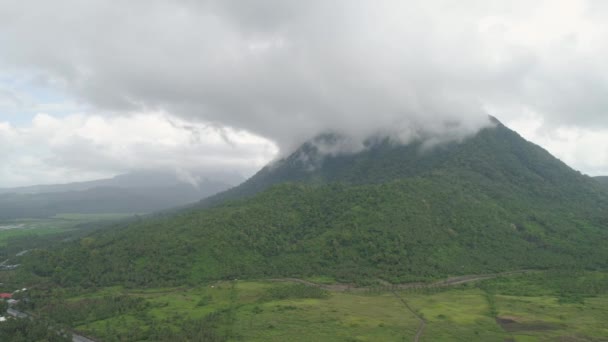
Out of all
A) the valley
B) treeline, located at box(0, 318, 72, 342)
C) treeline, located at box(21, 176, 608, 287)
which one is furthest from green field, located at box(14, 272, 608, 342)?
treeline, located at box(21, 176, 608, 287)

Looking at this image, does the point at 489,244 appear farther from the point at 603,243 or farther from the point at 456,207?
the point at 603,243

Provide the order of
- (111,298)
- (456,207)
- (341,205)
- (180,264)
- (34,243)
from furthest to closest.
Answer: (34,243) → (341,205) → (456,207) → (180,264) → (111,298)

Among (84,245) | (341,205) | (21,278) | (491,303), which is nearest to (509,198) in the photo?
(341,205)

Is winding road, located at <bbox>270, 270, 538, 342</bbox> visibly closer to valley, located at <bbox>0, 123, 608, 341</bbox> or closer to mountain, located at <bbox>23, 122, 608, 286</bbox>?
valley, located at <bbox>0, 123, 608, 341</bbox>

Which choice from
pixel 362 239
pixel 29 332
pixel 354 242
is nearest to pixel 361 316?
pixel 354 242

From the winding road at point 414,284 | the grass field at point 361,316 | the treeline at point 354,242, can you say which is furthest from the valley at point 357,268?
the winding road at point 414,284

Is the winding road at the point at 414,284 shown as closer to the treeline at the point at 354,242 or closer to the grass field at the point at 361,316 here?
the treeline at the point at 354,242
